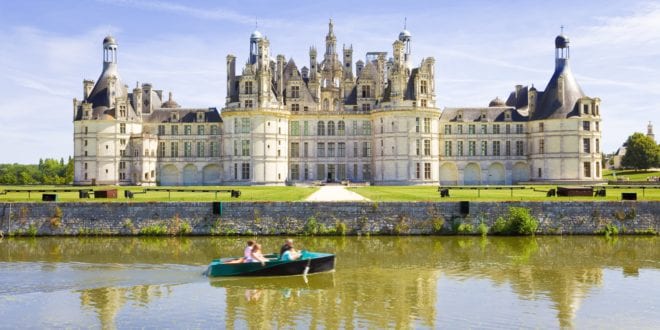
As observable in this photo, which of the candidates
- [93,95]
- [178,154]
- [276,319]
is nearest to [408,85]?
[178,154]

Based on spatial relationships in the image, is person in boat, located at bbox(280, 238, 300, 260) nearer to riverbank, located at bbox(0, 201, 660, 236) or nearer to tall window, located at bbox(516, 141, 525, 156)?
riverbank, located at bbox(0, 201, 660, 236)

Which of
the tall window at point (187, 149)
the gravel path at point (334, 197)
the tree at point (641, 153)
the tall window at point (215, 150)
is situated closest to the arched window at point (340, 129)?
the tall window at point (215, 150)

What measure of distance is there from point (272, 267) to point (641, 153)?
255 feet

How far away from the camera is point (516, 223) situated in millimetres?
36125

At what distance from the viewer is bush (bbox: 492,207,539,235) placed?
36031 mm

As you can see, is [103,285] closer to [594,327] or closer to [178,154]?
[594,327]

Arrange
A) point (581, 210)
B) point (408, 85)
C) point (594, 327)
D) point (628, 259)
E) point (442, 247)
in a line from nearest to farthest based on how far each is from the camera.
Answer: point (594, 327)
point (628, 259)
point (442, 247)
point (581, 210)
point (408, 85)

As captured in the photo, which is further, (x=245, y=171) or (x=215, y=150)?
(x=215, y=150)

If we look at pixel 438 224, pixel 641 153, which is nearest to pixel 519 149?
pixel 641 153

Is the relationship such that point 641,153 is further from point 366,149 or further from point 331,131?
point 331,131

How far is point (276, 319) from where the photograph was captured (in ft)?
61.8

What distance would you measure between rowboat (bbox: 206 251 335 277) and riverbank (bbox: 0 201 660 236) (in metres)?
11.4

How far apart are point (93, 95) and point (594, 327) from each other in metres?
62.8

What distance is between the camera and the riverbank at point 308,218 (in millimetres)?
36344
